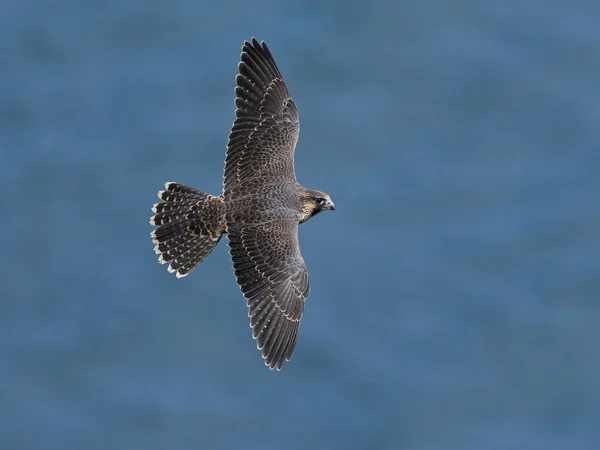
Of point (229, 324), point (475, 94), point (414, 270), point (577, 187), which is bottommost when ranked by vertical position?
point (229, 324)

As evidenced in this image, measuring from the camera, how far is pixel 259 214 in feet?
57.6

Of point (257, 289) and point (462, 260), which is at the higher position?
point (462, 260)

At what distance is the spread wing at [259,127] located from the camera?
18.1m

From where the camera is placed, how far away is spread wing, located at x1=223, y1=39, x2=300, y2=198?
18.1m

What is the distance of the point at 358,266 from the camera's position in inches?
973

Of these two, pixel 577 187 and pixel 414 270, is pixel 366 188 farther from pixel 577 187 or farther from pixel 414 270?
pixel 577 187

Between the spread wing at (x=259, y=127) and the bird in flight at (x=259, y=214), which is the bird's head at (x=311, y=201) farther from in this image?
the spread wing at (x=259, y=127)

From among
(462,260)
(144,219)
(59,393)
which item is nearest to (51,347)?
(59,393)

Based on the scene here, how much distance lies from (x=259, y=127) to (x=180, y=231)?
157 cm

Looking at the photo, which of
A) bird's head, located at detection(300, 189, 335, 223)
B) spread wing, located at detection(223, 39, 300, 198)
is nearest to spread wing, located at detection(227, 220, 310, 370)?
bird's head, located at detection(300, 189, 335, 223)

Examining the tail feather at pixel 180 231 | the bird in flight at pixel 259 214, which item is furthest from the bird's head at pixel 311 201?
the tail feather at pixel 180 231

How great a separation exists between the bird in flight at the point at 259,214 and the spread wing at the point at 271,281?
1 centimetres

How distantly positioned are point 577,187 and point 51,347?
28.6 feet

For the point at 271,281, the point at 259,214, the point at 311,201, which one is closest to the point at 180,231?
the point at 259,214
